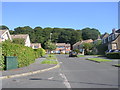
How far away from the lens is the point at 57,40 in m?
133

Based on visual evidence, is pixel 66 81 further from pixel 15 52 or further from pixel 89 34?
pixel 89 34

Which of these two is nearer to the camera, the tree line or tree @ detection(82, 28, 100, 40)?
the tree line

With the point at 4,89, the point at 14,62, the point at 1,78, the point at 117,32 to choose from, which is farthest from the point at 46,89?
the point at 117,32

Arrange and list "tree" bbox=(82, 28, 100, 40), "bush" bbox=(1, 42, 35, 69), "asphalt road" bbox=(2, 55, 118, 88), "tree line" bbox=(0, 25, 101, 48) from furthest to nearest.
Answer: "tree" bbox=(82, 28, 100, 40) → "tree line" bbox=(0, 25, 101, 48) → "bush" bbox=(1, 42, 35, 69) → "asphalt road" bbox=(2, 55, 118, 88)

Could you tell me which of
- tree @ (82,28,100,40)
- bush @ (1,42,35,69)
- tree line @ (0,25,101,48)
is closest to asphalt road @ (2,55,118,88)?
bush @ (1,42,35,69)

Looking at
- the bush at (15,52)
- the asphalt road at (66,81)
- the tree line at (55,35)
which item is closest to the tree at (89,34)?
the tree line at (55,35)

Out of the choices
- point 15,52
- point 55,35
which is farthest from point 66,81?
point 55,35

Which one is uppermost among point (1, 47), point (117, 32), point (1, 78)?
point (117, 32)

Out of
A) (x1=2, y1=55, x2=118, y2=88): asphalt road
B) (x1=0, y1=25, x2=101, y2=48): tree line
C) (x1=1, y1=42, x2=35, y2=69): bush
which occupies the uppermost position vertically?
(x1=0, y1=25, x2=101, y2=48): tree line

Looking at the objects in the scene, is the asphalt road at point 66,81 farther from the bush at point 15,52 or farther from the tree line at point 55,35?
the tree line at point 55,35

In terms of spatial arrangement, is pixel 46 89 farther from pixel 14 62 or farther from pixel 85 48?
pixel 85 48

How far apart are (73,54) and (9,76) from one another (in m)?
38.6

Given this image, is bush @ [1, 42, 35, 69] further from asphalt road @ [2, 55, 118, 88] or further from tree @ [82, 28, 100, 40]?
tree @ [82, 28, 100, 40]

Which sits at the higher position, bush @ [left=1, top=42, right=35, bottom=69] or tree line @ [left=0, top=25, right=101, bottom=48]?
tree line @ [left=0, top=25, right=101, bottom=48]
